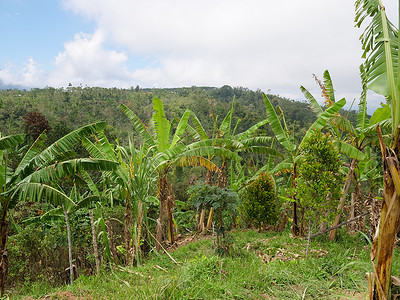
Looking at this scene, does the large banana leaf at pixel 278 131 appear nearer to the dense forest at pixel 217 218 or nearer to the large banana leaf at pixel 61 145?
the dense forest at pixel 217 218

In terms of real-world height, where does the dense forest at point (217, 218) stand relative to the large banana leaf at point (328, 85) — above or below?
below

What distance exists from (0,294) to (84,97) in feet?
152

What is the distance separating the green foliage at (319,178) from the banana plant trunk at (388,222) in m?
3.11

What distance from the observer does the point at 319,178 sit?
564cm

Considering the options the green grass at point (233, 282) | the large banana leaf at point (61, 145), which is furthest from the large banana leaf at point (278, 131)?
the large banana leaf at point (61, 145)

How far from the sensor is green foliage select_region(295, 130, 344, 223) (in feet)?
18.2

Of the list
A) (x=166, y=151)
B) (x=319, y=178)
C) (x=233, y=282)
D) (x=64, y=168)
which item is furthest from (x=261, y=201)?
(x=64, y=168)

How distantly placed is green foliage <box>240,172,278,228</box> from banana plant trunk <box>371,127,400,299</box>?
5.67 meters

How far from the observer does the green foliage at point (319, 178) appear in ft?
18.2

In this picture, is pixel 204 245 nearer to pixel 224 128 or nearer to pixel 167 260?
pixel 167 260

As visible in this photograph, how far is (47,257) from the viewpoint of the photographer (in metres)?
6.85

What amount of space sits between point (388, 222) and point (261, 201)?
234 inches

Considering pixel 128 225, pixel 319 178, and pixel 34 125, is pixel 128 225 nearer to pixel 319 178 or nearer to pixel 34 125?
pixel 319 178

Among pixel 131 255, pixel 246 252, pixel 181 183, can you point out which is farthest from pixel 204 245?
pixel 181 183
